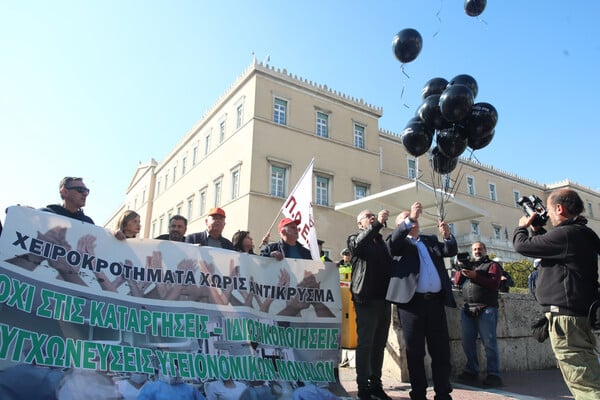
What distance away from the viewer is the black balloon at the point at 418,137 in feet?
24.6

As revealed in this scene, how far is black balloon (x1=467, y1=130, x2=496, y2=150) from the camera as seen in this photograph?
278 inches

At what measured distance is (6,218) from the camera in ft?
10.8

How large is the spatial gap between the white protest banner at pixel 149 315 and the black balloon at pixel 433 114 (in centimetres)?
431

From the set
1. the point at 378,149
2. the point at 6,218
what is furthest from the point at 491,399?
the point at 378,149

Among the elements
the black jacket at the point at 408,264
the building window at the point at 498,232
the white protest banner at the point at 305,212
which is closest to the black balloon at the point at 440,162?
the white protest banner at the point at 305,212

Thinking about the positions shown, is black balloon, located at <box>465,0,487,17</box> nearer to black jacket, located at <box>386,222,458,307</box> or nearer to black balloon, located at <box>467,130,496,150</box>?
black balloon, located at <box>467,130,496,150</box>

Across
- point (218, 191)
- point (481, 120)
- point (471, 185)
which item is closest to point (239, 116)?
point (218, 191)

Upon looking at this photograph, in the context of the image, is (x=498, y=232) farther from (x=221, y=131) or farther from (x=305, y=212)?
(x=305, y=212)

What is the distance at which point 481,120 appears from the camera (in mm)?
6914

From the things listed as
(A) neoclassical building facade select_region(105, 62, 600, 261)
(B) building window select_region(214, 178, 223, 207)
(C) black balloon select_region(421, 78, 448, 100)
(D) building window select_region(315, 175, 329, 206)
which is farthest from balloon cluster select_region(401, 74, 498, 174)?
(B) building window select_region(214, 178, 223, 207)

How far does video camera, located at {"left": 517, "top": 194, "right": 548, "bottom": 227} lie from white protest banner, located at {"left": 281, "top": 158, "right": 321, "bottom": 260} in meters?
2.51

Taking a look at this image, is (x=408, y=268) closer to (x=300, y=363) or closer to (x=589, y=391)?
(x=300, y=363)

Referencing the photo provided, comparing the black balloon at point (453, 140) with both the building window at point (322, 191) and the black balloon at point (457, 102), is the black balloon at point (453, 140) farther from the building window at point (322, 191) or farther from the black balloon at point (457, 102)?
the building window at point (322, 191)

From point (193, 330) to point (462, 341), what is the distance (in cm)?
366
